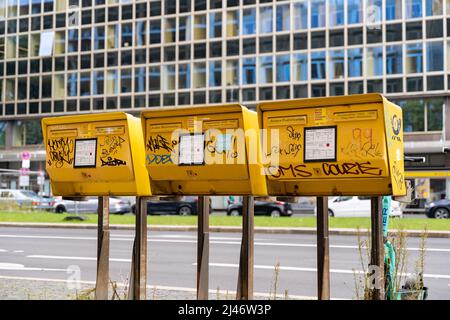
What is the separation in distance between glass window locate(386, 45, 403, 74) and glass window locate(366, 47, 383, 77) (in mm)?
355

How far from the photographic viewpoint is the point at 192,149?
4.69 metres

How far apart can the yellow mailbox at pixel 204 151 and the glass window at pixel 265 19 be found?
15.3 meters

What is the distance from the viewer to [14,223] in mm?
19516

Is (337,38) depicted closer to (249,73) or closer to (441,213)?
(441,213)

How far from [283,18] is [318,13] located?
3.43 meters

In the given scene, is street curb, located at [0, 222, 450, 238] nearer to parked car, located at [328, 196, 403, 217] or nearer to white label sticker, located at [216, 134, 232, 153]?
parked car, located at [328, 196, 403, 217]

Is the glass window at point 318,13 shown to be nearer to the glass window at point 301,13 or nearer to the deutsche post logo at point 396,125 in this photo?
the glass window at point 301,13

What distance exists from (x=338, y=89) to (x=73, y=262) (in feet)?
73.9

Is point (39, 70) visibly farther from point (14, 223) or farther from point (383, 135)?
point (14, 223)

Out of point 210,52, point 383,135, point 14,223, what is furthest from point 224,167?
point 210,52

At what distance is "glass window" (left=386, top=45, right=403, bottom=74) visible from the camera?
23.7 meters

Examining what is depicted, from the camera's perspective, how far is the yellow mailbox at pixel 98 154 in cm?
498

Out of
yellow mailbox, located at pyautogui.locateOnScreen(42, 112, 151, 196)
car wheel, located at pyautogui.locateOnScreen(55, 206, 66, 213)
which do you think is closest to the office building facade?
yellow mailbox, located at pyautogui.locateOnScreen(42, 112, 151, 196)
